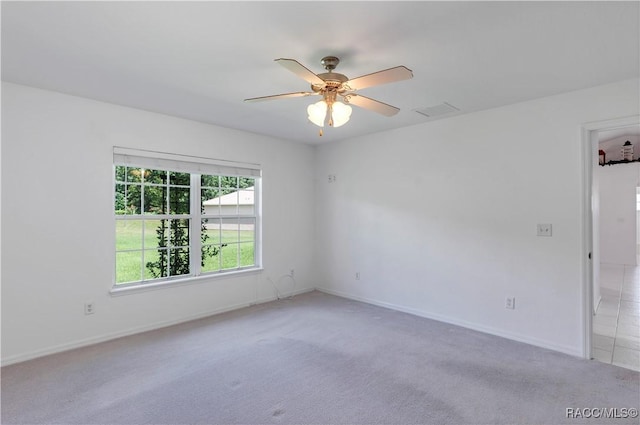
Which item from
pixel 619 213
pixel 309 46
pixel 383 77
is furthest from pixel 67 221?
pixel 619 213

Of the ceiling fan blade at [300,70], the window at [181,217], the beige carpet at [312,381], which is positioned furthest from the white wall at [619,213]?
the ceiling fan blade at [300,70]

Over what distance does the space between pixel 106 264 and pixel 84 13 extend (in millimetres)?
2460

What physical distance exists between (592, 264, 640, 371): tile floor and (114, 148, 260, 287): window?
413 cm

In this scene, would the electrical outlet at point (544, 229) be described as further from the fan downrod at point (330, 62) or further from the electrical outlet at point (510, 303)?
the fan downrod at point (330, 62)

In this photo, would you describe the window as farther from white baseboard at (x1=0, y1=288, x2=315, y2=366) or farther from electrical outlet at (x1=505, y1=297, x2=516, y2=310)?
electrical outlet at (x1=505, y1=297, x2=516, y2=310)

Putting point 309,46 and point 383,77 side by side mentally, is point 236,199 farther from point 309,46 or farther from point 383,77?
point 383,77

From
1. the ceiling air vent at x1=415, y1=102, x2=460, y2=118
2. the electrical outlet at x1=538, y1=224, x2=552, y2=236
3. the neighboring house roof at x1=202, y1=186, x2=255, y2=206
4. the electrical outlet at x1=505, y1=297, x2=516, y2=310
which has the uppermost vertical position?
the ceiling air vent at x1=415, y1=102, x2=460, y2=118

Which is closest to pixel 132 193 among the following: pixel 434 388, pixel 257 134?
pixel 257 134

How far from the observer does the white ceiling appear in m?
1.85

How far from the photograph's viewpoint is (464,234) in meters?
3.84

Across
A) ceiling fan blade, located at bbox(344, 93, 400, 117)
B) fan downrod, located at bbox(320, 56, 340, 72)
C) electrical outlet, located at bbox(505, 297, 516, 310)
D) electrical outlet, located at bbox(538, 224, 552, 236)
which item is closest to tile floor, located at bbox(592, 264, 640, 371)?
electrical outlet, located at bbox(505, 297, 516, 310)

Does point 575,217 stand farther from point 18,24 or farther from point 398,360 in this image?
point 18,24

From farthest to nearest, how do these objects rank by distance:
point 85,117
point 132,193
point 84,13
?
point 132,193, point 85,117, point 84,13

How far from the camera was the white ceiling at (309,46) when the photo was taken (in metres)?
1.85
